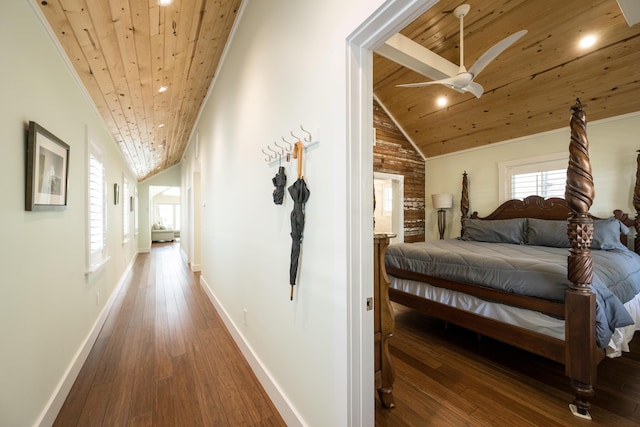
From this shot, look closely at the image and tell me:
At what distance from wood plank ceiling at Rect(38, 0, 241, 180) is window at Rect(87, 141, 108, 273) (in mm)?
642

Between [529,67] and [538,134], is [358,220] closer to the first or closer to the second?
[529,67]

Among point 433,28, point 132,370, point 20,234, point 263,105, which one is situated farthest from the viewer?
point 433,28

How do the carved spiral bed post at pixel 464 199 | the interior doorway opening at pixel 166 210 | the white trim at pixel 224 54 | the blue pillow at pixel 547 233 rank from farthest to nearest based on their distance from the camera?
the interior doorway opening at pixel 166 210
the carved spiral bed post at pixel 464 199
the blue pillow at pixel 547 233
the white trim at pixel 224 54

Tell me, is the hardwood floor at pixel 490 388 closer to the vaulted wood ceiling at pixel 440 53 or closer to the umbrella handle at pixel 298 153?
the umbrella handle at pixel 298 153

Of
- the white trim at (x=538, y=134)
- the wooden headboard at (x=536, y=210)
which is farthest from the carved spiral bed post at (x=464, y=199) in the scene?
the white trim at (x=538, y=134)

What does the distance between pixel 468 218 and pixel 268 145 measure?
13.9ft

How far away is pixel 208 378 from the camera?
6.65 feet

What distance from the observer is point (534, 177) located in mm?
4055

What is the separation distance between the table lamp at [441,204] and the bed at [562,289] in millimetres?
1845

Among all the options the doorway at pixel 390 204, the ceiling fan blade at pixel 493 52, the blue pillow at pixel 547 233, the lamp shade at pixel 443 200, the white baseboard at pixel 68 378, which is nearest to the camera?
the white baseboard at pixel 68 378

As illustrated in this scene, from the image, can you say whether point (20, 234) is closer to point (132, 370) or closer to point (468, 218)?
point (132, 370)

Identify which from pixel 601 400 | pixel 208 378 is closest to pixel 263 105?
pixel 208 378

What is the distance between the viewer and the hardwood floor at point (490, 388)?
5.24ft

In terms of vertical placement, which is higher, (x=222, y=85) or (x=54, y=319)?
(x=222, y=85)
